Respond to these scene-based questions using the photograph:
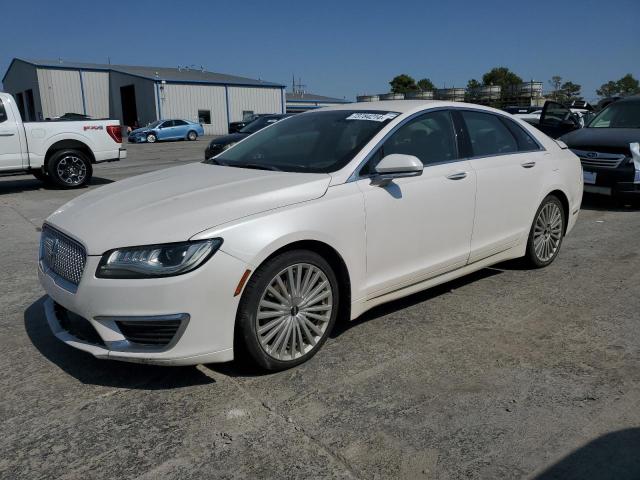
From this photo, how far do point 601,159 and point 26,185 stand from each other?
11.7 meters

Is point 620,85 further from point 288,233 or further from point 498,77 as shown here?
point 288,233

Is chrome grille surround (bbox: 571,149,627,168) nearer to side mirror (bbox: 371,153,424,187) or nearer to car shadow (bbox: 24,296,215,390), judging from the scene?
side mirror (bbox: 371,153,424,187)

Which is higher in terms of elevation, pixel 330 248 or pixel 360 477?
pixel 330 248

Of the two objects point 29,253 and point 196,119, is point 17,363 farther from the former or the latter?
point 196,119

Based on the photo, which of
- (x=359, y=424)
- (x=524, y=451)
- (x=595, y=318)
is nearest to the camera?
(x=524, y=451)

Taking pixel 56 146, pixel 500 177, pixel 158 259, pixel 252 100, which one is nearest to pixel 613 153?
pixel 500 177

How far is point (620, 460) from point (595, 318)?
1839 mm

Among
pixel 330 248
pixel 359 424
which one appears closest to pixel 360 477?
pixel 359 424

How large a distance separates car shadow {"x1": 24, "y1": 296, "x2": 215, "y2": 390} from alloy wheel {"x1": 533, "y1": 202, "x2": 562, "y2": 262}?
132 inches

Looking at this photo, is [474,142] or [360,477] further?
[474,142]

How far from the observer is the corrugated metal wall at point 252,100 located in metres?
46.8

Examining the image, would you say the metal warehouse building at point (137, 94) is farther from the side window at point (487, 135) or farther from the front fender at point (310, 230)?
the front fender at point (310, 230)

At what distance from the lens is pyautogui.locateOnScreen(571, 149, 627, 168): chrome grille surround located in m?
8.30

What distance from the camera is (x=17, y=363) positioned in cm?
347
